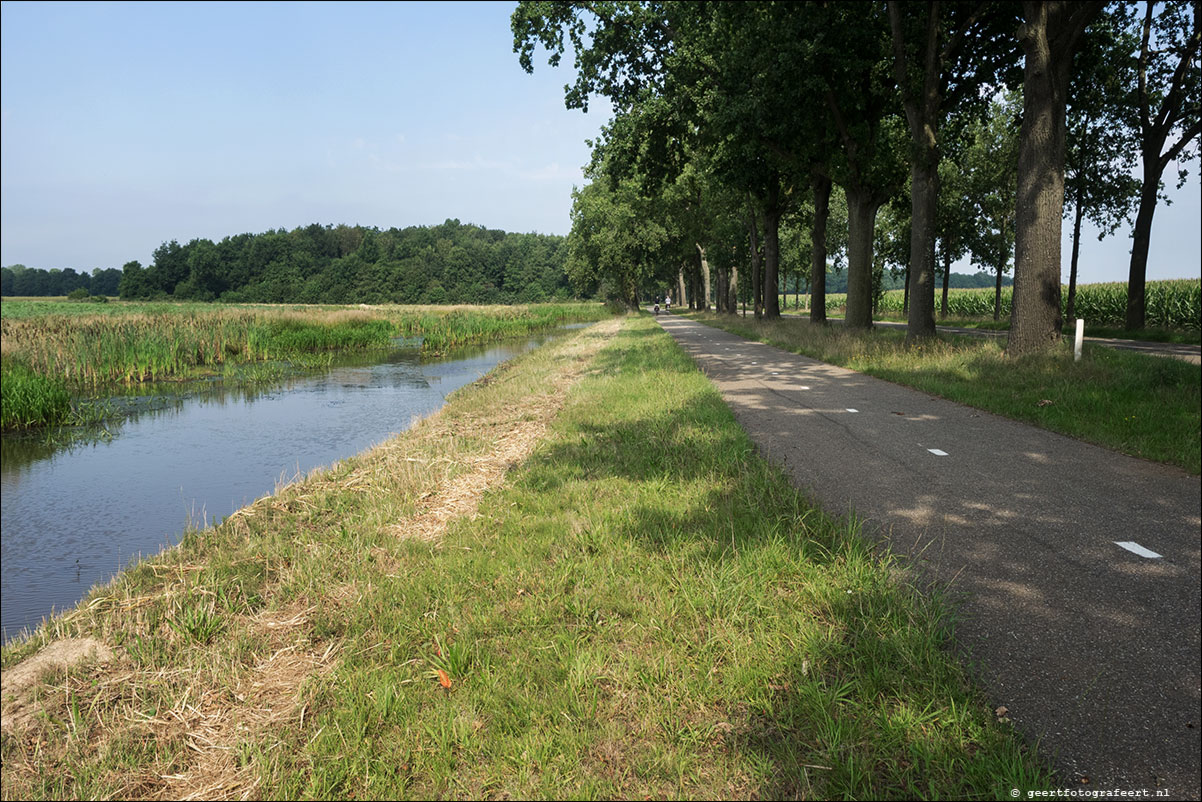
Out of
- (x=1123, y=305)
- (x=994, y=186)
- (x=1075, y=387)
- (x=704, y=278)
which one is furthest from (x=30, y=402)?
(x=704, y=278)

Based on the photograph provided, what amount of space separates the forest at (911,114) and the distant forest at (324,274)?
4115 inches

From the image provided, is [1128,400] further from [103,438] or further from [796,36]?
[103,438]

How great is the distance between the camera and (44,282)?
134m

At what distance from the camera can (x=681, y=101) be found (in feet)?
74.3

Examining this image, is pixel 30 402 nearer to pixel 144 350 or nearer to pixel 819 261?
pixel 144 350

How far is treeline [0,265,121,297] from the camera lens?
13238 centimetres

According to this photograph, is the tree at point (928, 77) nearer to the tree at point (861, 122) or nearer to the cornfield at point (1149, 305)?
the tree at point (861, 122)

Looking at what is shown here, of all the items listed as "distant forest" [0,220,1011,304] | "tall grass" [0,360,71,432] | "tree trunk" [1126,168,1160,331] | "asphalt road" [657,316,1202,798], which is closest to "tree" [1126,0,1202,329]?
"tree trunk" [1126,168,1160,331]

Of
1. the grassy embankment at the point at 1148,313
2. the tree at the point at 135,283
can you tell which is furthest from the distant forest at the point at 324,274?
the grassy embankment at the point at 1148,313

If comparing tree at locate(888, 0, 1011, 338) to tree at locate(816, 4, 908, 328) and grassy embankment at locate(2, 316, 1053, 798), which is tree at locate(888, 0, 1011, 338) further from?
grassy embankment at locate(2, 316, 1053, 798)

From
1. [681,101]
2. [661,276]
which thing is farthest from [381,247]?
[681,101]

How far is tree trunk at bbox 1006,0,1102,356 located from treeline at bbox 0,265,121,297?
15313 cm

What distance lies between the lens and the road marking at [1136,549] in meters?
4.18

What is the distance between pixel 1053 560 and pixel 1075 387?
6.56m
